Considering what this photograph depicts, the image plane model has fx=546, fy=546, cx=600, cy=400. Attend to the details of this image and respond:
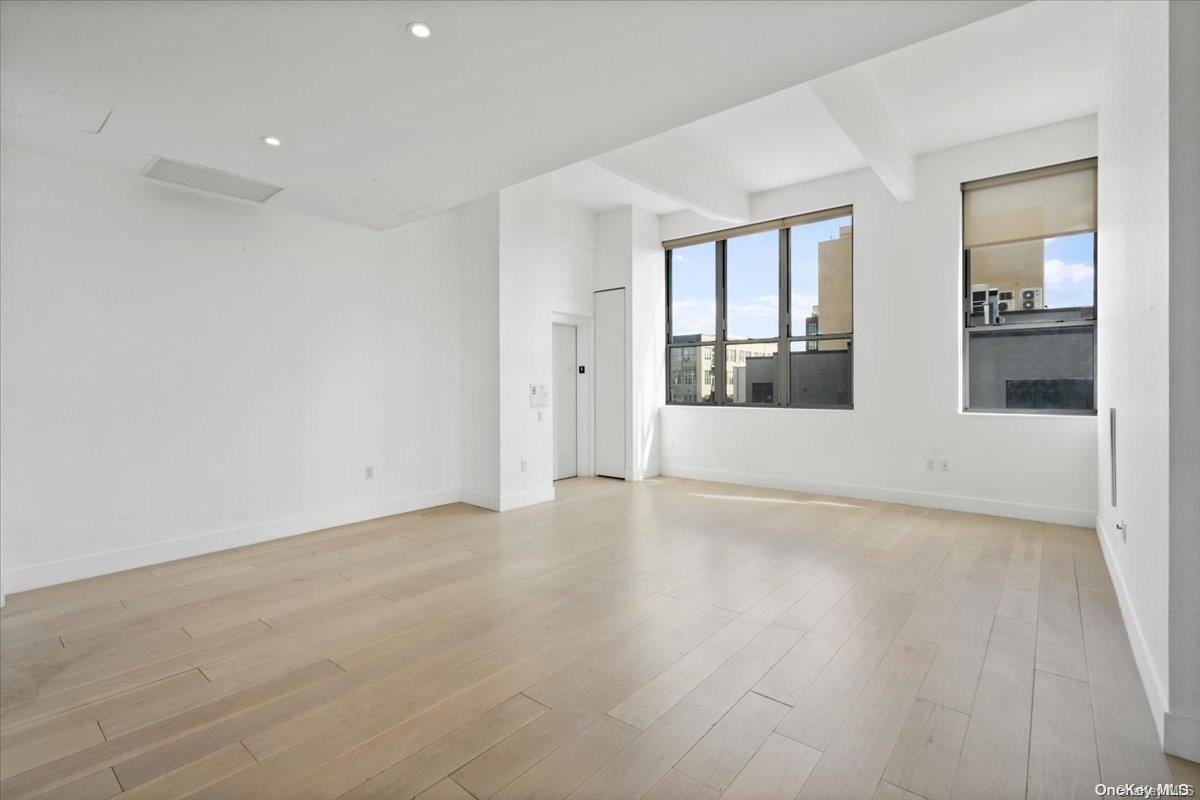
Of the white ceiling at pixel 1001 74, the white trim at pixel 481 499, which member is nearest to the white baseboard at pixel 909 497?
the white trim at pixel 481 499

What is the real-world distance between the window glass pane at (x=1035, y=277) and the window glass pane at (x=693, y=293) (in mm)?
2874

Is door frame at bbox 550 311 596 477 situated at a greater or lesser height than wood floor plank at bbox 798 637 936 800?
greater

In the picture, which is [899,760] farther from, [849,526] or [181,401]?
[181,401]

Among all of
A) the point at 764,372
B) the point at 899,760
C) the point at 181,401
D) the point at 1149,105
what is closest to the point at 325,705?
the point at 899,760

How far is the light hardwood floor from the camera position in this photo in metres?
1.76

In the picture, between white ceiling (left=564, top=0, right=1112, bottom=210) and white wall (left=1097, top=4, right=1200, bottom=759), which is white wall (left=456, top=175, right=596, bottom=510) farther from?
white wall (left=1097, top=4, right=1200, bottom=759)

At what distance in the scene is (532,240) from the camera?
226 inches

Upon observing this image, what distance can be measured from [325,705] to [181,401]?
2.92 m

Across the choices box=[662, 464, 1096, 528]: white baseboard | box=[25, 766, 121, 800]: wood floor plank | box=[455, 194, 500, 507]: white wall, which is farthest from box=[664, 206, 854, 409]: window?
box=[25, 766, 121, 800]: wood floor plank

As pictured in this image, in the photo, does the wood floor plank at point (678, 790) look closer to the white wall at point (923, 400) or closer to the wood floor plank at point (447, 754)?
the wood floor plank at point (447, 754)

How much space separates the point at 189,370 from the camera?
4.00 metres

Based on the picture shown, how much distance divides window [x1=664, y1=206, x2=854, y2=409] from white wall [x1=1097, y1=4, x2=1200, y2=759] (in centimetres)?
318

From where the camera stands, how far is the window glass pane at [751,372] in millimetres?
6613
